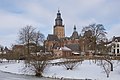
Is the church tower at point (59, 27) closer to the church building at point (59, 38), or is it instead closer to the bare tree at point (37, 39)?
the church building at point (59, 38)

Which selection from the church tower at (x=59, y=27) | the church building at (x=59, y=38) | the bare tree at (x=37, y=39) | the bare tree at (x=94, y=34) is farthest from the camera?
the church tower at (x=59, y=27)

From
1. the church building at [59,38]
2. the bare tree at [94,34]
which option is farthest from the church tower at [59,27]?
the bare tree at [94,34]

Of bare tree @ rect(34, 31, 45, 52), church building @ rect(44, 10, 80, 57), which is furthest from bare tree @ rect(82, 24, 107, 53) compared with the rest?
church building @ rect(44, 10, 80, 57)

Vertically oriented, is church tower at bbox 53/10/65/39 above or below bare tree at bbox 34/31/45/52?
above

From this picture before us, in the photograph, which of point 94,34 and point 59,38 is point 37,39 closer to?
point 94,34

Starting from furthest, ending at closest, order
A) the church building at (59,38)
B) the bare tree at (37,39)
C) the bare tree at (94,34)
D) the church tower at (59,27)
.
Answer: the church tower at (59,27), the church building at (59,38), the bare tree at (37,39), the bare tree at (94,34)

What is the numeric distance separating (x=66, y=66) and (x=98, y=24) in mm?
35668

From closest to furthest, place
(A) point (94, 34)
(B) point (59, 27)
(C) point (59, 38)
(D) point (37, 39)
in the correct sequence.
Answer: (A) point (94, 34)
(D) point (37, 39)
(C) point (59, 38)
(B) point (59, 27)

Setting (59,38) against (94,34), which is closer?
(94,34)

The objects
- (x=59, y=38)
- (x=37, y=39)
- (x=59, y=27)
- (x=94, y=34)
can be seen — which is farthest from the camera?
(x=59, y=27)

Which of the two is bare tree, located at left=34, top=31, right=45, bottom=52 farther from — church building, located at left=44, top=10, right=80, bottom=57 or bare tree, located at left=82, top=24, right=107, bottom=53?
church building, located at left=44, top=10, right=80, bottom=57

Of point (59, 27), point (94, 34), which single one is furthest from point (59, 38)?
point (94, 34)

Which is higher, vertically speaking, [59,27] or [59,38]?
[59,27]

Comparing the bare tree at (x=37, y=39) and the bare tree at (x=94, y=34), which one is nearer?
the bare tree at (x=94, y=34)
